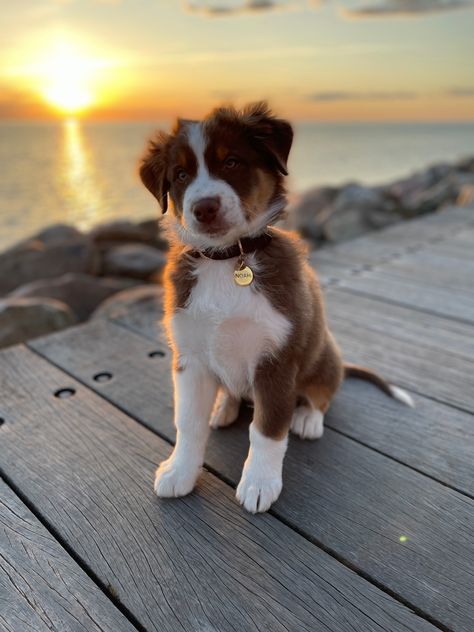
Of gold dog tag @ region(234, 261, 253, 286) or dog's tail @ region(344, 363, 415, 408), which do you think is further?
dog's tail @ region(344, 363, 415, 408)

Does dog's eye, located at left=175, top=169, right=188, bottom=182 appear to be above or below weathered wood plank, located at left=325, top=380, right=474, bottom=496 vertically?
above

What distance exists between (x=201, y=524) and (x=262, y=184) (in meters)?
1.30

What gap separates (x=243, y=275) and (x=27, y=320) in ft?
9.74

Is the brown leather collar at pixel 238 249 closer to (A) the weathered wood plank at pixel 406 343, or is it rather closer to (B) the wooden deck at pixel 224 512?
(B) the wooden deck at pixel 224 512

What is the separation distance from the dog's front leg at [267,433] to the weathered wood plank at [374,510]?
3.6 inches

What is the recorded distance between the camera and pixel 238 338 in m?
2.06

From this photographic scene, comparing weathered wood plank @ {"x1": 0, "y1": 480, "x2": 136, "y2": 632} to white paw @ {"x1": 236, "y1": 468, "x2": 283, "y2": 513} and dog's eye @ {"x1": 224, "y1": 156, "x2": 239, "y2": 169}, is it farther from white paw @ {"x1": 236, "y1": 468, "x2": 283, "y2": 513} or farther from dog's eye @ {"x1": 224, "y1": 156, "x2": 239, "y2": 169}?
dog's eye @ {"x1": 224, "y1": 156, "x2": 239, "y2": 169}

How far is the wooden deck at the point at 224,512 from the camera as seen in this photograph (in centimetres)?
170

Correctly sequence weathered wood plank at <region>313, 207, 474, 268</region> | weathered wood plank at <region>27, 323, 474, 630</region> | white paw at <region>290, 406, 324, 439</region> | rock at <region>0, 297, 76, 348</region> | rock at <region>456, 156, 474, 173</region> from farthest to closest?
1. rock at <region>456, 156, 474, 173</region>
2. weathered wood plank at <region>313, 207, 474, 268</region>
3. rock at <region>0, 297, 76, 348</region>
4. white paw at <region>290, 406, 324, 439</region>
5. weathered wood plank at <region>27, 323, 474, 630</region>

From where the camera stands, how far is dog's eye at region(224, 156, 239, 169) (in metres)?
2.03

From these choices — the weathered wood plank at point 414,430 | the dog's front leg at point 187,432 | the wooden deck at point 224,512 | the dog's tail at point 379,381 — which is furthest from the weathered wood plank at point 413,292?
the dog's front leg at point 187,432

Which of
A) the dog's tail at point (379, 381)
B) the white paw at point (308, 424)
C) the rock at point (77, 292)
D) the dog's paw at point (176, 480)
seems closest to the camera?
the dog's paw at point (176, 480)

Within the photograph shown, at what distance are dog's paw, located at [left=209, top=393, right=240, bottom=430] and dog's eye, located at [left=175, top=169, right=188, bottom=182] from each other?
3.45ft

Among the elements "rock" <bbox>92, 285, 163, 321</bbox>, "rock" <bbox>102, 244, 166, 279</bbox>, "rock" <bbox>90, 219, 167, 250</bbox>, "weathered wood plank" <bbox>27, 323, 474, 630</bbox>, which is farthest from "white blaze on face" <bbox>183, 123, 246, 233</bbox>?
"rock" <bbox>90, 219, 167, 250</bbox>
